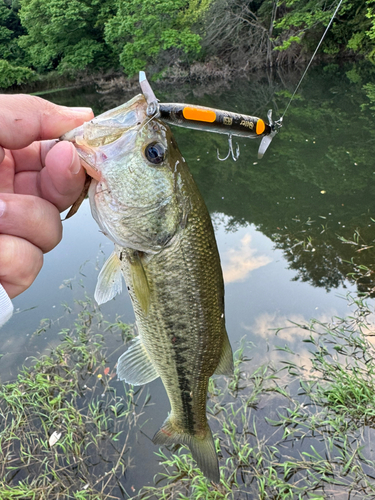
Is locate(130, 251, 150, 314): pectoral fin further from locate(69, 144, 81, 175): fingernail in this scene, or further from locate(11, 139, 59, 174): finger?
locate(11, 139, 59, 174): finger

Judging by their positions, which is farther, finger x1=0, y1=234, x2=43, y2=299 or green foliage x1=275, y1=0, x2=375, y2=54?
green foliage x1=275, y1=0, x2=375, y2=54

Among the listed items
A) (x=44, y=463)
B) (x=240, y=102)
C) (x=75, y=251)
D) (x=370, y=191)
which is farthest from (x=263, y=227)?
(x=240, y=102)

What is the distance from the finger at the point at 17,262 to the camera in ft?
4.73

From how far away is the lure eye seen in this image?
57.6 inches

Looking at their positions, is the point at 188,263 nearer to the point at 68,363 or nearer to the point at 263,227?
the point at 68,363

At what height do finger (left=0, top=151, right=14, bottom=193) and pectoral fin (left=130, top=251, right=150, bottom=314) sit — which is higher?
finger (left=0, top=151, right=14, bottom=193)

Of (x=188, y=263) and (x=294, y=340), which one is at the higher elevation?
(x=188, y=263)

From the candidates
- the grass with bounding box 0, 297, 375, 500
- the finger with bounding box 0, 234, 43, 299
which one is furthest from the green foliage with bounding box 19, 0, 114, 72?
the finger with bounding box 0, 234, 43, 299

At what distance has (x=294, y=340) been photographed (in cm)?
395

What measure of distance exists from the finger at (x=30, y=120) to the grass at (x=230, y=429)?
2.68 m

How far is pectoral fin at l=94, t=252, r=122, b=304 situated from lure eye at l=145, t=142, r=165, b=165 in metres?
0.52

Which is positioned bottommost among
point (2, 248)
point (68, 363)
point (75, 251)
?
point (75, 251)

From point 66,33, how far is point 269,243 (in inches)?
1265

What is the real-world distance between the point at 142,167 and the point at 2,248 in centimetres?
71
